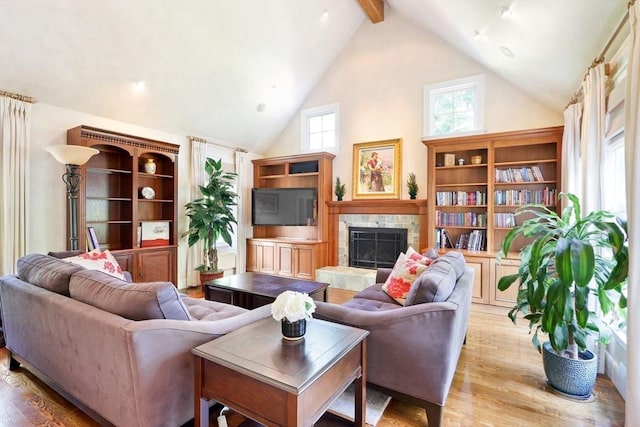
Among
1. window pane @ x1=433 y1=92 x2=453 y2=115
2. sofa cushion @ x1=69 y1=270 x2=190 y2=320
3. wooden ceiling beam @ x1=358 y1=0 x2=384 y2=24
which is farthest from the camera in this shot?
window pane @ x1=433 y1=92 x2=453 y2=115

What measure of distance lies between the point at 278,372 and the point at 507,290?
3.77 meters

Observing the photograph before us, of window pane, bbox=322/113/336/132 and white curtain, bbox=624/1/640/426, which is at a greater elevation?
window pane, bbox=322/113/336/132

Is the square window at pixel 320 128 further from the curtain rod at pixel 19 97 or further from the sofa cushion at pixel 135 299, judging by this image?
the sofa cushion at pixel 135 299

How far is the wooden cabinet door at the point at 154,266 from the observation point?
165 inches

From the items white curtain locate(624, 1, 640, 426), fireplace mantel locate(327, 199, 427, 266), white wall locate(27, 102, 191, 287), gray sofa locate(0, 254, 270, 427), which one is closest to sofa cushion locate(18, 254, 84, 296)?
gray sofa locate(0, 254, 270, 427)

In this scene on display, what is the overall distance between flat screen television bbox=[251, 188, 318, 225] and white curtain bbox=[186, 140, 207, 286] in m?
1.05

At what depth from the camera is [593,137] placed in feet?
8.53

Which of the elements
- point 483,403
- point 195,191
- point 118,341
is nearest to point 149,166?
point 195,191

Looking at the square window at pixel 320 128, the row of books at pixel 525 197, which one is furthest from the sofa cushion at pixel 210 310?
the square window at pixel 320 128

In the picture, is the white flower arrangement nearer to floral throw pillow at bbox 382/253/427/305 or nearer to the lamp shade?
floral throw pillow at bbox 382/253/427/305

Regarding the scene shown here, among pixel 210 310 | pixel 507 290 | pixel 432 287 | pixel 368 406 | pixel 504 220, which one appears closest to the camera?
pixel 432 287

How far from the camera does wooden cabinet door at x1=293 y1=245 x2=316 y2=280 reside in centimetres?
538

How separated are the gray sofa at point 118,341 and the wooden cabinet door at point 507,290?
3.29 meters

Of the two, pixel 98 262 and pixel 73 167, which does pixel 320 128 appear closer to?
pixel 73 167
